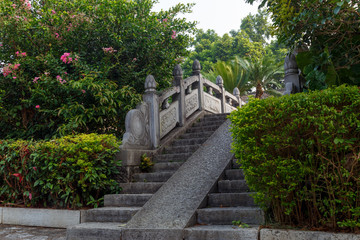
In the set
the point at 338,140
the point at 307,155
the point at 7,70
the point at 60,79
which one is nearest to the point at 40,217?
the point at 60,79

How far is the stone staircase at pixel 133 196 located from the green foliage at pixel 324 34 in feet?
9.87

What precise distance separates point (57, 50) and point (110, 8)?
1728 millimetres

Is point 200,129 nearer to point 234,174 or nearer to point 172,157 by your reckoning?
point 172,157

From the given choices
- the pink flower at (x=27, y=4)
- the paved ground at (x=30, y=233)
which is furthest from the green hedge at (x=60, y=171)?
the pink flower at (x=27, y=4)

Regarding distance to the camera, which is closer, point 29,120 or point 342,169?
point 342,169

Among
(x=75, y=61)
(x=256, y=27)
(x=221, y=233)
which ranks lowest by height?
(x=221, y=233)

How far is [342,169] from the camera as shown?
3.16 metres

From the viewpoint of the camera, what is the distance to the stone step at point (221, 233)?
351 cm

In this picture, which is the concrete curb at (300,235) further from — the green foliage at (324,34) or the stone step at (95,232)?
the green foliage at (324,34)

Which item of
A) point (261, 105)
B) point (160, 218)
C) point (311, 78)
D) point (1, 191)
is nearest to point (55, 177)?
point (1, 191)

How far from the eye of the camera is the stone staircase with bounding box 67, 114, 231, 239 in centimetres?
430

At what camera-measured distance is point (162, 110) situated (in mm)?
7680

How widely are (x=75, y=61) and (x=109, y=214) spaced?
12.9ft

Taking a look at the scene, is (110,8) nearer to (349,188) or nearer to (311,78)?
(311,78)
